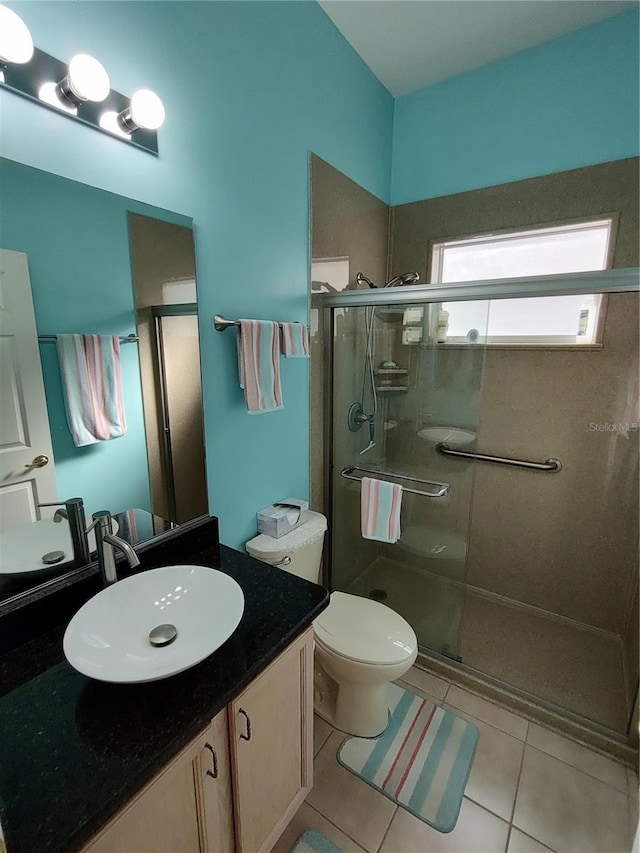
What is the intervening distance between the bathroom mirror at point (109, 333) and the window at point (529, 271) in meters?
1.32

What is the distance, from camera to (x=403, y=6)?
5.52 ft

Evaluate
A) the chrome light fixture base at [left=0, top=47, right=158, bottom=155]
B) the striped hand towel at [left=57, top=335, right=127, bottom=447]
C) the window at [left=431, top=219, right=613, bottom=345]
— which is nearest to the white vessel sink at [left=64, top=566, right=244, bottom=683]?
the striped hand towel at [left=57, top=335, right=127, bottom=447]

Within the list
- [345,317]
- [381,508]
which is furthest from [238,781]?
[345,317]

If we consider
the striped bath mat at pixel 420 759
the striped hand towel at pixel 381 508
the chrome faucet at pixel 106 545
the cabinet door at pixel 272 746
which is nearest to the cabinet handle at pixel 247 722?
the cabinet door at pixel 272 746

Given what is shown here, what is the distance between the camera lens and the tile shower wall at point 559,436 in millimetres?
1964

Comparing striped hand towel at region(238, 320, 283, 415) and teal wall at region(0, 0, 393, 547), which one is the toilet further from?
striped hand towel at region(238, 320, 283, 415)

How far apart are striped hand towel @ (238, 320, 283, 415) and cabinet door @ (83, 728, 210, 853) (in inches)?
41.4

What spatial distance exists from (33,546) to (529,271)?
2570 mm

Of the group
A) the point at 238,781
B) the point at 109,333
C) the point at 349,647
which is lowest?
the point at 349,647

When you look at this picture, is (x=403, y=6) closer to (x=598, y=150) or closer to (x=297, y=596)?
(x=598, y=150)

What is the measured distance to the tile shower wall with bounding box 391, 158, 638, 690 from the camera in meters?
1.96

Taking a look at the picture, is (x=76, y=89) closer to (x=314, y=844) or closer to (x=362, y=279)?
(x=362, y=279)

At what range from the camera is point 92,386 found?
3.65ft

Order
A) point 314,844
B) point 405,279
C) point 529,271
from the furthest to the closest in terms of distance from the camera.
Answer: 1. point 529,271
2. point 405,279
3. point 314,844
